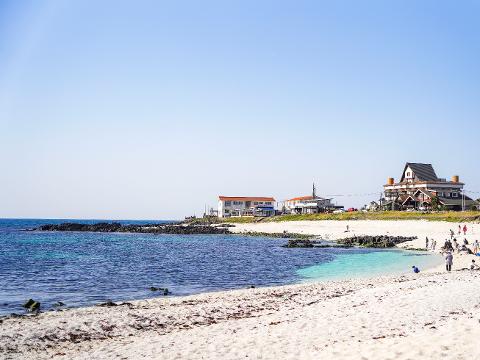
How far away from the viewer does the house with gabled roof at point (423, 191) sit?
9700 centimetres

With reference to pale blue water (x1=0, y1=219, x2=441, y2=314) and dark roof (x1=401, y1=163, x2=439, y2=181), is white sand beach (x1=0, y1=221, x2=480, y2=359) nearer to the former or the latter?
pale blue water (x1=0, y1=219, x2=441, y2=314)

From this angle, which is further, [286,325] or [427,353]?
[286,325]

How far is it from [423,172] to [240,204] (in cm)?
6286

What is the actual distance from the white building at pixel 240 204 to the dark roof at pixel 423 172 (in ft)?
166

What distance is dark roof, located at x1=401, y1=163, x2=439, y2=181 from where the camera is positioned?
105000mm

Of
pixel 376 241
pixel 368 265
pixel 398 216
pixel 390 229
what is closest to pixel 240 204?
pixel 398 216

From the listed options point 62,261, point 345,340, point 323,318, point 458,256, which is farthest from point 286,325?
point 62,261

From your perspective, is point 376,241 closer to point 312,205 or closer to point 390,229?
point 390,229

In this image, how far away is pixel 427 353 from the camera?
10.9m

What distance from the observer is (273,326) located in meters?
16.4

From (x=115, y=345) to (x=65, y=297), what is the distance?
11665mm

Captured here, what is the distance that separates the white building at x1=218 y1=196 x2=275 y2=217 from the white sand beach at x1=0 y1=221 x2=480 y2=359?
402ft

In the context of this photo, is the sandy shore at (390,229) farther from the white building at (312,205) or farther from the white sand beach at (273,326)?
the white building at (312,205)

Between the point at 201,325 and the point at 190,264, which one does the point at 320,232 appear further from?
the point at 201,325
